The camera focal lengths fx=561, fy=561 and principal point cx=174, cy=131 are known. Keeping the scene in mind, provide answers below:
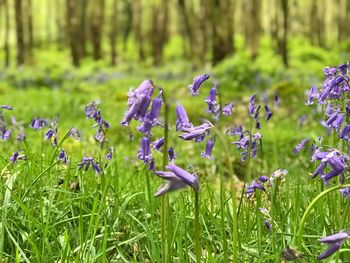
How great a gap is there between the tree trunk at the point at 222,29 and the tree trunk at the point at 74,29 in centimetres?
582

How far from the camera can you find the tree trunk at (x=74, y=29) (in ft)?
66.7

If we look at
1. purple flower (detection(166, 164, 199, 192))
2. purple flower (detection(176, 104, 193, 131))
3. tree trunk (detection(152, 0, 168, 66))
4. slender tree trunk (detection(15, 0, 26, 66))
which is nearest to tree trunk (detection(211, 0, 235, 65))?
slender tree trunk (detection(15, 0, 26, 66))

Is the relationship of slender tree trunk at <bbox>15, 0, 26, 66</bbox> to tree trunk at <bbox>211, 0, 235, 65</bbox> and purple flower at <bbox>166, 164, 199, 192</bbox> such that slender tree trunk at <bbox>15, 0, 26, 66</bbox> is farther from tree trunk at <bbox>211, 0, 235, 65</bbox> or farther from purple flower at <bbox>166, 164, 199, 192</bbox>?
purple flower at <bbox>166, 164, 199, 192</bbox>

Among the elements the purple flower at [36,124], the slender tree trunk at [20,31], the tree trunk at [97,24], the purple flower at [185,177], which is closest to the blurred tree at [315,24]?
the tree trunk at [97,24]

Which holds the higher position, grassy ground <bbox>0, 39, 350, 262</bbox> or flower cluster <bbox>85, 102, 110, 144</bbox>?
flower cluster <bbox>85, 102, 110, 144</bbox>

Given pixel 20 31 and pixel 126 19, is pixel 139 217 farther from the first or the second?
pixel 126 19

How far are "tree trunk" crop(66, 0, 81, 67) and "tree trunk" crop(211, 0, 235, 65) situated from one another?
5.82 meters

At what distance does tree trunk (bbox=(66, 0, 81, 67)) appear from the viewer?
66.7 ft

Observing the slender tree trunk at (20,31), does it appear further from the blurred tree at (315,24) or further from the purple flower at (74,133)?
the blurred tree at (315,24)

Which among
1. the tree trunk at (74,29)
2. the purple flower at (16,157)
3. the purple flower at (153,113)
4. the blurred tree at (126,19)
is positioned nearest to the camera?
the purple flower at (153,113)

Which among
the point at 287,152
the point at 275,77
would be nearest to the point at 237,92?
the point at 275,77

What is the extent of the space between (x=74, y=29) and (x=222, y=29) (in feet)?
22.1

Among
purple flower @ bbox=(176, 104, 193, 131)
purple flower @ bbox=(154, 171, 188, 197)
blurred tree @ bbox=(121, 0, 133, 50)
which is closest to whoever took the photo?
purple flower @ bbox=(154, 171, 188, 197)

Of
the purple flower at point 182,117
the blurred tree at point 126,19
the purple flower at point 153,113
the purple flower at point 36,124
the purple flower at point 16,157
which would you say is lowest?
the blurred tree at point 126,19
